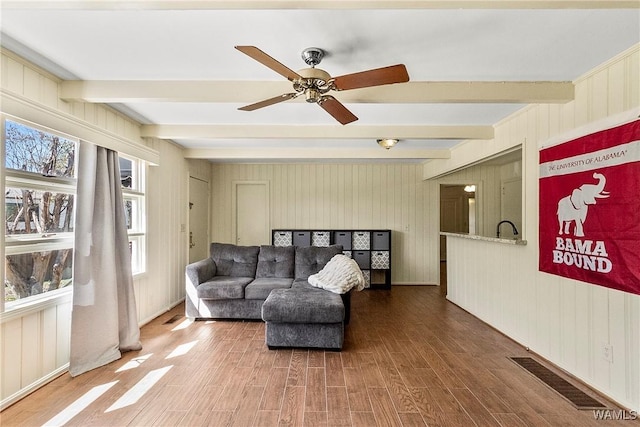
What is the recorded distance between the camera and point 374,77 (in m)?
1.74

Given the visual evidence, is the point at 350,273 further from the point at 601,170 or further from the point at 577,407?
the point at 601,170

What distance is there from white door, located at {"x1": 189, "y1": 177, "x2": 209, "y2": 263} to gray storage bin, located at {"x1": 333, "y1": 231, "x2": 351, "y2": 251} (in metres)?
2.53

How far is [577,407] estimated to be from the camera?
205 cm

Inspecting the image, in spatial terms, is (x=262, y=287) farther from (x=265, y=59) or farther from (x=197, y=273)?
(x=265, y=59)

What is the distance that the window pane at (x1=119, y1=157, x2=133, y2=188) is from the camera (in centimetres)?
345

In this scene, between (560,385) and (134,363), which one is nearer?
(560,385)

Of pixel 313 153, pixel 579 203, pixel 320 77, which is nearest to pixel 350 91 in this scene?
pixel 320 77

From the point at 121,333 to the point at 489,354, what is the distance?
11.8ft

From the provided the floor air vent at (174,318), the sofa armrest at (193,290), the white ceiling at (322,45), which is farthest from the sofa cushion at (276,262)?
the white ceiling at (322,45)

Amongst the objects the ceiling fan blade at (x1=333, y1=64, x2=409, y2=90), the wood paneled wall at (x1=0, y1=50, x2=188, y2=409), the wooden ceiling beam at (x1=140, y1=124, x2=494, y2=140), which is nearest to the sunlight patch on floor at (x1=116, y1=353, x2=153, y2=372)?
the wood paneled wall at (x1=0, y1=50, x2=188, y2=409)

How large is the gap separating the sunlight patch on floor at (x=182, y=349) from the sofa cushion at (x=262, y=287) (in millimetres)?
815

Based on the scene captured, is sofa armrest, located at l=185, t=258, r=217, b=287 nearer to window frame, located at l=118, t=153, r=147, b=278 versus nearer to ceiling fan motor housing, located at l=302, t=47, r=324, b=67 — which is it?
window frame, located at l=118, t=153, r=147, b=278

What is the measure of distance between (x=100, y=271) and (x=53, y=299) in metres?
0.37

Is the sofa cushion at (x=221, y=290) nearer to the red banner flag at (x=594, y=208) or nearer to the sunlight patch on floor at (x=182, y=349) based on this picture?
the sunlight patch on floor at (x=182, y=349)
